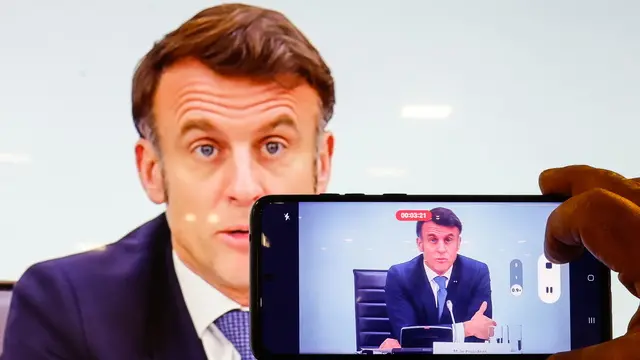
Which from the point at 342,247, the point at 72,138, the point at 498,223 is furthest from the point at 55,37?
the point at 498,223

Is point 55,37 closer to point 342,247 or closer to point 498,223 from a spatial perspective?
point 342,247

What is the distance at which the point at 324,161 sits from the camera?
63 centimetres

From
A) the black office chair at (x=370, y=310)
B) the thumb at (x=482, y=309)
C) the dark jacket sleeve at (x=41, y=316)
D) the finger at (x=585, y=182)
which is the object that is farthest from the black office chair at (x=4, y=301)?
the finger at (x=585, y=182)

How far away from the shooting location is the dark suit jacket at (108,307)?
61cm

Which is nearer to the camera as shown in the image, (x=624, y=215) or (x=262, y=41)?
(x=624, y=215)

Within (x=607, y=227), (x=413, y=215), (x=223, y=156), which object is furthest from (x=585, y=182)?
(x=223, y=156)

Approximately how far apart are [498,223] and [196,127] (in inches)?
12.0

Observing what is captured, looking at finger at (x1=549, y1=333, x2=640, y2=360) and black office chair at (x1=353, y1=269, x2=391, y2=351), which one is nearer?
finger at (x1=549, y1=333, x2=640, y2=360)

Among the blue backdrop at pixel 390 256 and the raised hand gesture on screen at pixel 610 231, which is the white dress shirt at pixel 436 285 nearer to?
the blue backdrop at pixel 390 256

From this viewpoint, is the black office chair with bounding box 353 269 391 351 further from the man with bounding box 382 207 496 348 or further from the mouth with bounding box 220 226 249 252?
the mouth with bounding box 220 226 249 252

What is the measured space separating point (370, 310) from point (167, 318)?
217 millimetres

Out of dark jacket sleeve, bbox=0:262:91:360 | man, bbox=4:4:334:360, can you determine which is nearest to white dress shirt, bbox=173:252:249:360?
man, bbox=4:4:334:360

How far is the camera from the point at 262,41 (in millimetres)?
626

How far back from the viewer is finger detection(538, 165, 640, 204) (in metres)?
0.18
